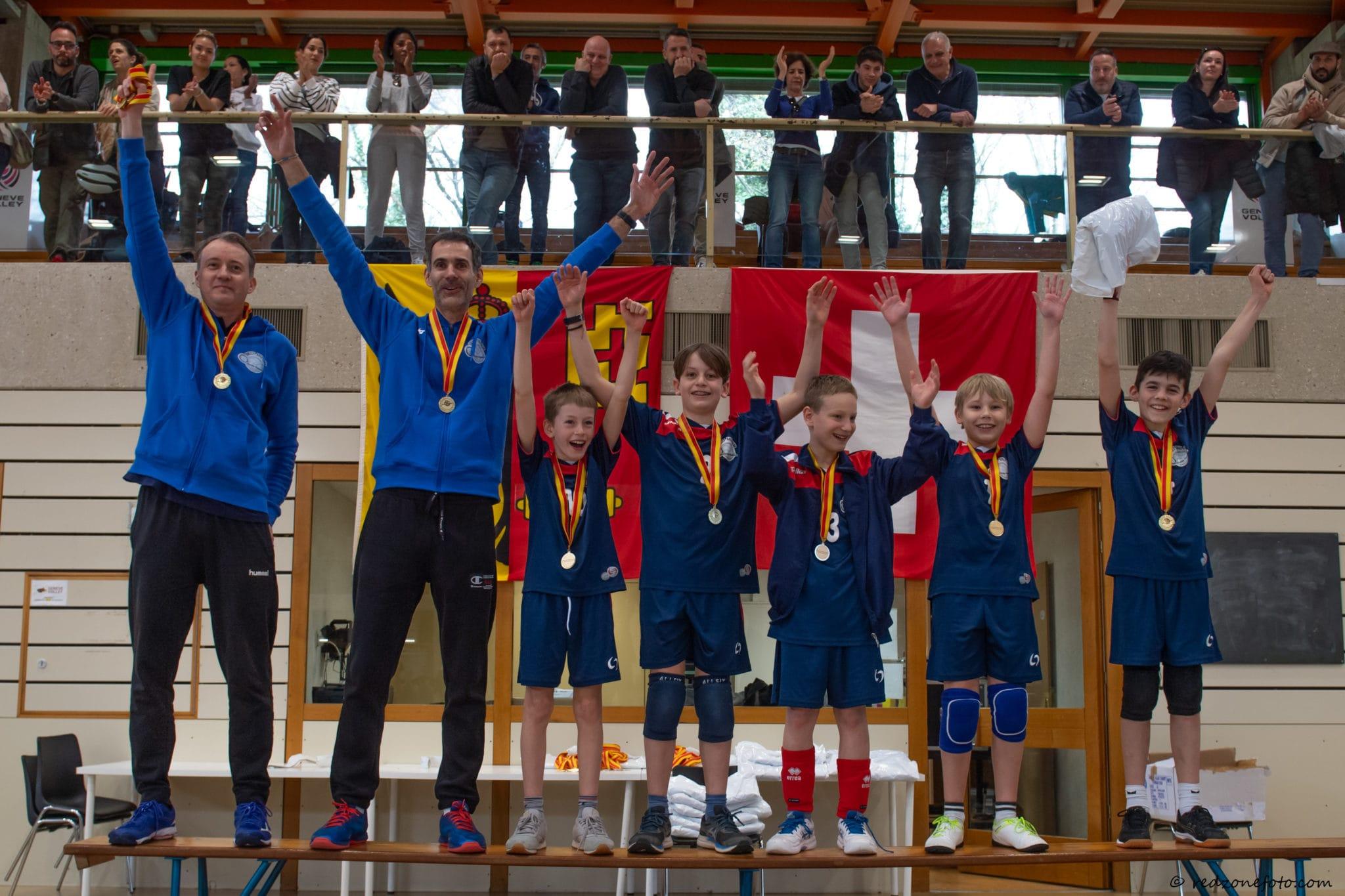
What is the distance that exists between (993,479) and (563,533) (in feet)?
4.79

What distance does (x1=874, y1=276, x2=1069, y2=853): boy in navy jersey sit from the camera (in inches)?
154

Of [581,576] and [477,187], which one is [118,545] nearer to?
[477,187]

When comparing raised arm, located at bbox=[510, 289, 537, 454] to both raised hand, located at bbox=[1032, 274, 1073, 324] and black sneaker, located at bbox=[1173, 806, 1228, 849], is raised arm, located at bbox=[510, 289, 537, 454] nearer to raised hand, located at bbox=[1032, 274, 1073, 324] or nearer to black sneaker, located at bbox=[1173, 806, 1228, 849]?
raised hand, located at bbox=[1032, 274, 1073, 324]

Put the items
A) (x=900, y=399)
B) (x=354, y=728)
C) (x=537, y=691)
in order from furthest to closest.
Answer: (x=900, y=399) → (x=537, y=691) → (x=354, y=728)

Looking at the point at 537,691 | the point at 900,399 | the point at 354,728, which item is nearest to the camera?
the point at 354,728

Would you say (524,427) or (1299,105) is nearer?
(524,427)

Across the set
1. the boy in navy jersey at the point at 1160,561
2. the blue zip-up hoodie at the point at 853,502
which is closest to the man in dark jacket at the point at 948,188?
the boy in navy jersey at the point at 1160,561

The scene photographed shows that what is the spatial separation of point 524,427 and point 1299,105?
604 centimetres

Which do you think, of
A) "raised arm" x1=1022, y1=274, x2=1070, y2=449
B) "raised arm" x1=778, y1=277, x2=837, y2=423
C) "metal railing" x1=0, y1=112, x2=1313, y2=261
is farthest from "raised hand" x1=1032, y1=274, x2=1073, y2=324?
"metal railing" x1=0, y1=112, x2=1313, y2=261

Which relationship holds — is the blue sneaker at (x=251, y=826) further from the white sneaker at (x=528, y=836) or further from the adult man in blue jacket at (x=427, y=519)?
the white sneaker at (x=528, y=836)

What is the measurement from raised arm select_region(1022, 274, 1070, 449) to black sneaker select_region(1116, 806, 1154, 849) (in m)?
1.24

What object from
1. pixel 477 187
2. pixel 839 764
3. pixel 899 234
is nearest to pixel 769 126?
pixel 899 234

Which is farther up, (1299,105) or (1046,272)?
(1299,105)

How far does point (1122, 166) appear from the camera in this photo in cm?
734
